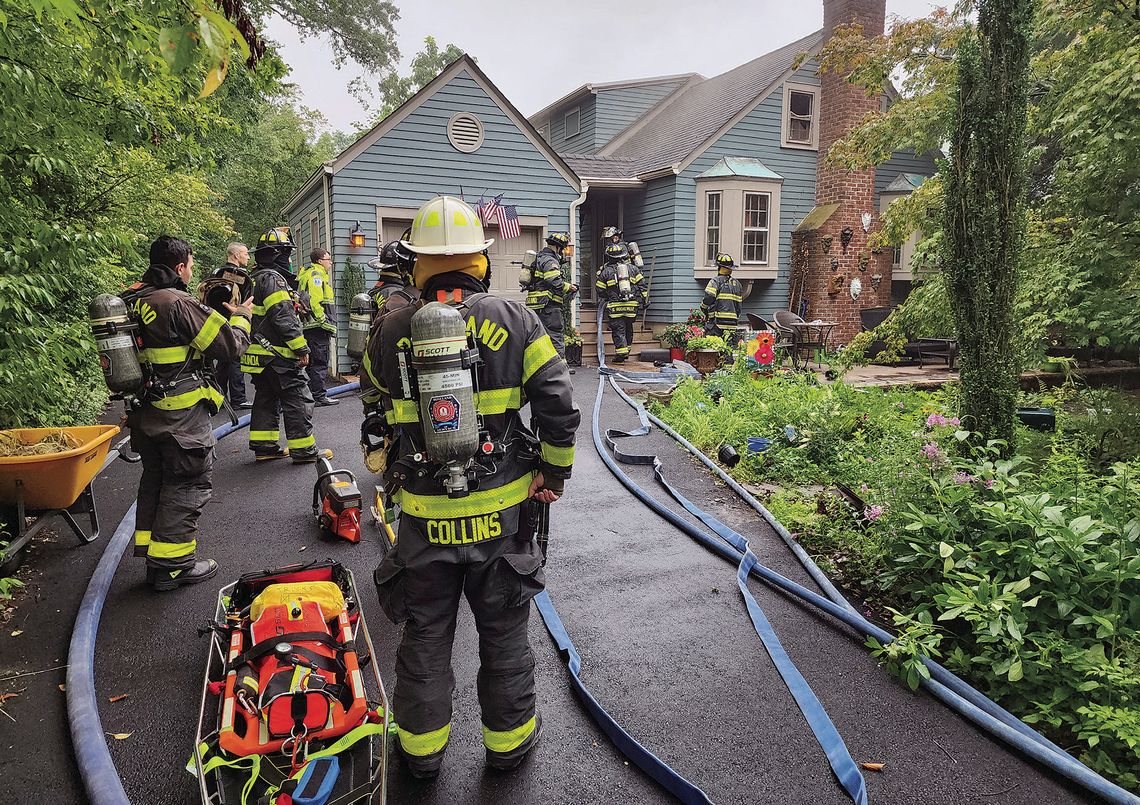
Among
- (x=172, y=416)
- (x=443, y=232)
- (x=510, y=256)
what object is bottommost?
(x=172, y=416)

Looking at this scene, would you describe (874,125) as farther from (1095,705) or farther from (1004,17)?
(1095,705)

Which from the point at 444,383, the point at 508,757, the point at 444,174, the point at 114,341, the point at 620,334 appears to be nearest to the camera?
the point at 444,383

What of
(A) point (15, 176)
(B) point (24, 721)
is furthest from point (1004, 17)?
(A) point (15, 176)

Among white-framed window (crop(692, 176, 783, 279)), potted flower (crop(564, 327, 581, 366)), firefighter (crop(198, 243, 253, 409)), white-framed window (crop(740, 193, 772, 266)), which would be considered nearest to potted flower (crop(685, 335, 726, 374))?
potted flower (crop(564, 327, 581, 366))

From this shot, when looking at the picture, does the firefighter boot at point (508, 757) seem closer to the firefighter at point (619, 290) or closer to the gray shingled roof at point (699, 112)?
the firefighter at point (619, 290)

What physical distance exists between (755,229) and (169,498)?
47.1 feet

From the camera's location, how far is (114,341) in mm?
3887

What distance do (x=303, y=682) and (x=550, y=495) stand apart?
1.12m

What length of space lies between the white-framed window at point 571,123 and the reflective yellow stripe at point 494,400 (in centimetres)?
2057

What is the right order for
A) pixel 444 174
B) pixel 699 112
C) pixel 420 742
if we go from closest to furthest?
pixel 420 742, pixel 444 174, pixel 699 112

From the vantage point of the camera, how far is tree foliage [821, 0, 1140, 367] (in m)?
5.79

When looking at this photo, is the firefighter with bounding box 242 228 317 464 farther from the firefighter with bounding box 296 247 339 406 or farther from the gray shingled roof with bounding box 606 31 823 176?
the gray shingled roof with bounding box 606 31 823 176

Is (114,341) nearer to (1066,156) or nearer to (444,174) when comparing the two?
(1066,156)

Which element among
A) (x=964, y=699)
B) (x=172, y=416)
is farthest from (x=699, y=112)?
(x=964, y=699)
